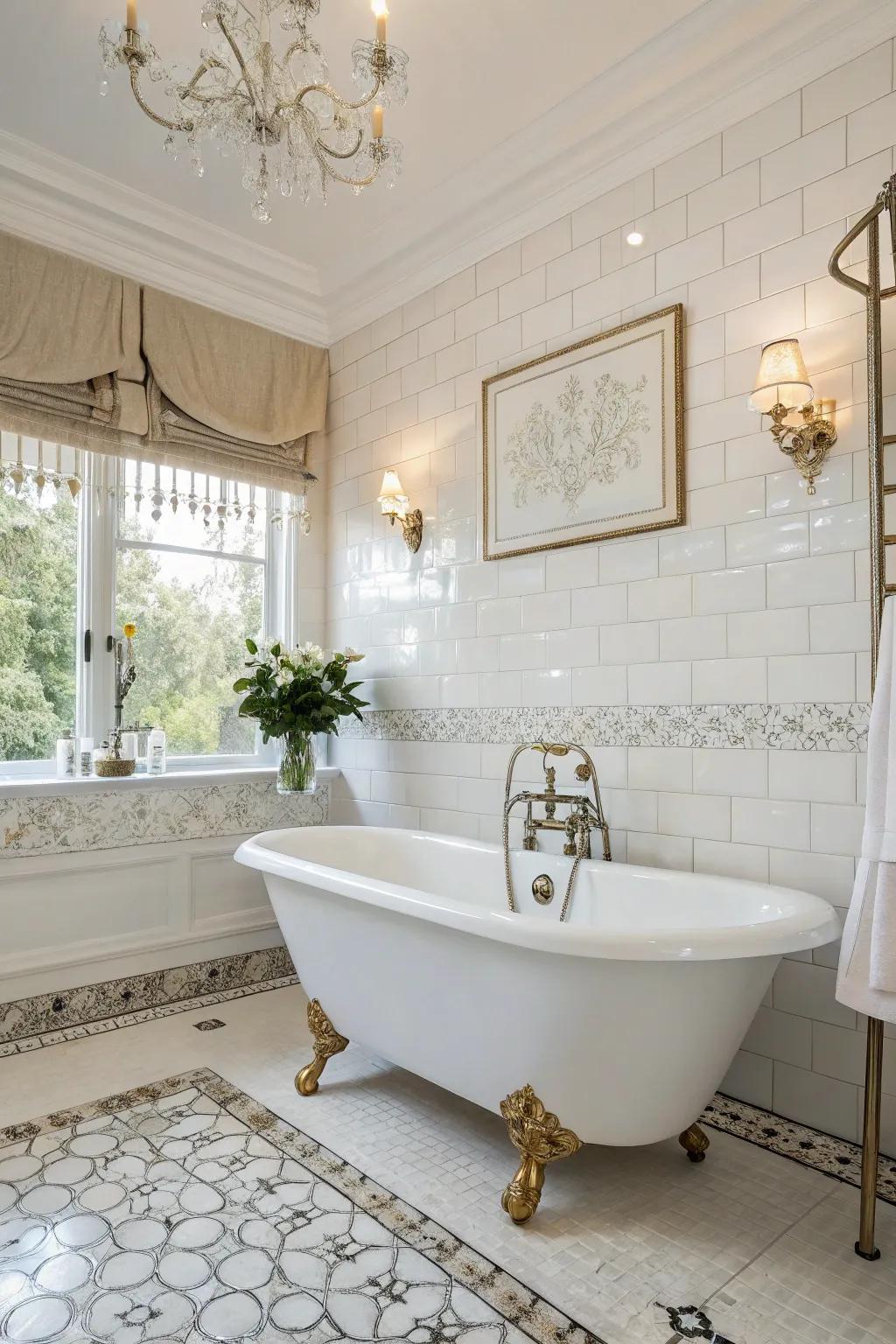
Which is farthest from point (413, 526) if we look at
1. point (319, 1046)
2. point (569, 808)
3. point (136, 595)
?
point (319, 1046)

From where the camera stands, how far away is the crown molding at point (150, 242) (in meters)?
2.97

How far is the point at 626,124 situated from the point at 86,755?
287 centimetres

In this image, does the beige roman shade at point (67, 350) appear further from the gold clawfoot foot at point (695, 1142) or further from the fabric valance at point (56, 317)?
the gold clawfoot foot at point (695, 1142)

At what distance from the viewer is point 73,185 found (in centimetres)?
302

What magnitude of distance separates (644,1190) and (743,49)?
2.95m

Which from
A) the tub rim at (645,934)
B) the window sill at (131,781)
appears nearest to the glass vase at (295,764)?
the window sill at (131,781)

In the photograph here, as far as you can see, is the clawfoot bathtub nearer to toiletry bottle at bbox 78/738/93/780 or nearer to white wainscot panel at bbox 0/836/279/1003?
white wainscot panel at bbox 0/836/279/1003

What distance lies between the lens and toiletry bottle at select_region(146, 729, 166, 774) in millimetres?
3352

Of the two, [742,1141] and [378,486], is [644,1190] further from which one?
[378,486]

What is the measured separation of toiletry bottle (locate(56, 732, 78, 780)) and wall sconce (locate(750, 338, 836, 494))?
2620 millimetres

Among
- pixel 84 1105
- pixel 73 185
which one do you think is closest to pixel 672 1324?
pixel 84 1105

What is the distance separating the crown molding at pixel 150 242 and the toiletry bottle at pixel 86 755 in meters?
1.84

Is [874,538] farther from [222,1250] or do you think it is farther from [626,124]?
[222,1250]

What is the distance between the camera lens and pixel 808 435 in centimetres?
216
